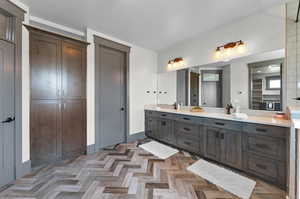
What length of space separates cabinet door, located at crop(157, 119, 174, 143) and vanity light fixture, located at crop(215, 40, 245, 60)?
177 cm

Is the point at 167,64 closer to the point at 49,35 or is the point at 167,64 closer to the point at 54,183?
the point at 49,35

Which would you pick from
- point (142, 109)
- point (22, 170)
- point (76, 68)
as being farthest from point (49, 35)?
point (142, 109)

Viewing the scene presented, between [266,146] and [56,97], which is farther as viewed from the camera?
[56,97]

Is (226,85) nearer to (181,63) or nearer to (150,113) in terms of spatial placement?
(181,63)

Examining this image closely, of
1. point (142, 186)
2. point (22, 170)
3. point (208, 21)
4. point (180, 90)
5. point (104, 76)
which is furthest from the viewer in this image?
point (180, 90)

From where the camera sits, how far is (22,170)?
2152 mm

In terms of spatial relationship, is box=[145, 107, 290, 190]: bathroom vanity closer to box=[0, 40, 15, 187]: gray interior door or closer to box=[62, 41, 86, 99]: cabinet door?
box=[62, 41, 86, 99]: cabinet door

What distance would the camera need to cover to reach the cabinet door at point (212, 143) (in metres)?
2.47

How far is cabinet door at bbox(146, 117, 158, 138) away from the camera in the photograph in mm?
3802

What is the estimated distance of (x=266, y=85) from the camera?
2.38 metres

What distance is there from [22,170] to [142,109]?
2.70 metres

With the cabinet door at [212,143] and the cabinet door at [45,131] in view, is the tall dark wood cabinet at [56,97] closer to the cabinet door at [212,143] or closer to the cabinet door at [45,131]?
the cabinet door at [45,131]

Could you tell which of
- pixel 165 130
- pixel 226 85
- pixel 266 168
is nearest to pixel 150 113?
pixel 165 130

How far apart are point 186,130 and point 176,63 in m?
1.80
